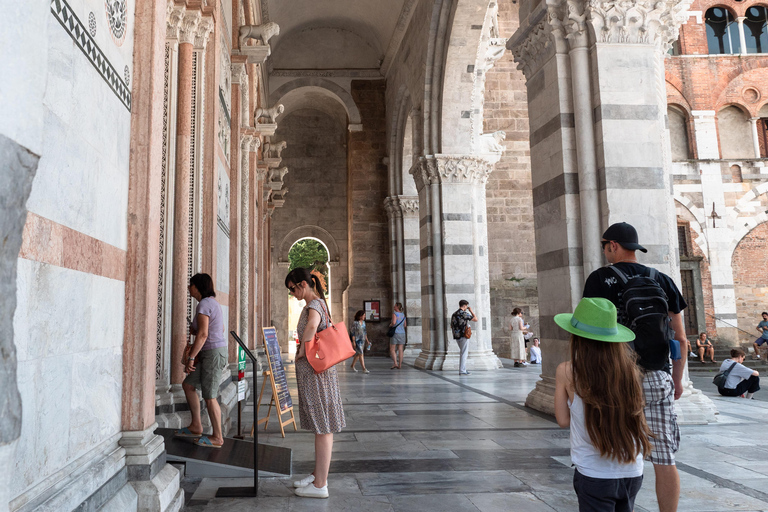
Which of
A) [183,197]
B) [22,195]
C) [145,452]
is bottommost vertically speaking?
[145,452]

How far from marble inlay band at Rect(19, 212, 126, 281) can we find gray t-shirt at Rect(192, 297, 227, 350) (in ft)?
4.92

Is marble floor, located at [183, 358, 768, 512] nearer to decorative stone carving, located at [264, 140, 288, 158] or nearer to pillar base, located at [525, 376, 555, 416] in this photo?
pillar base, located at [525, 376, 555, 416]

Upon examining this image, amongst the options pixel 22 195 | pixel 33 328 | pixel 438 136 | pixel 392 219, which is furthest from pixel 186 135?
pixel 392 219

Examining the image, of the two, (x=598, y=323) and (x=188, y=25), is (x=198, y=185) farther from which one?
(x=598, y=323)

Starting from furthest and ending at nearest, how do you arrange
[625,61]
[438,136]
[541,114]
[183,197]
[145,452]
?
[438,136]
[541,114]
[625,61]
[183,197]
[145,452]

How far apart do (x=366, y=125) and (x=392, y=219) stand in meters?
3.63

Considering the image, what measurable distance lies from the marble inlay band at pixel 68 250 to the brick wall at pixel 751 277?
75.9 feet

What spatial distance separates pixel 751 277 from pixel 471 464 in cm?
2135

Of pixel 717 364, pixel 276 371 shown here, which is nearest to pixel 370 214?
pixel 717 364

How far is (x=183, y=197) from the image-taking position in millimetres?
4836

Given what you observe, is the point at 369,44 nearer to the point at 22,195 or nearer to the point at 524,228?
the point at 524,228

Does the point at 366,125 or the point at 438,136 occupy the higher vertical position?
the point at 366,125

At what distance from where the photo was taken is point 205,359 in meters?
4.23

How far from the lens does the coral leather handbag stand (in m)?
3.32
